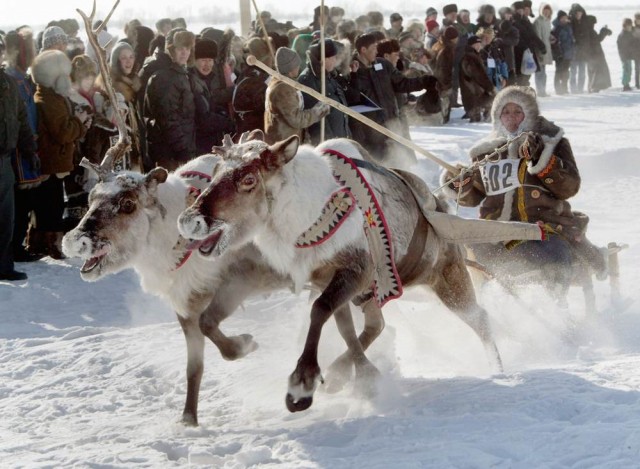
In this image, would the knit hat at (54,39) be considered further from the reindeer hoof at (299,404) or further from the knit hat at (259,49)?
the reindeer hoof at (299,404)

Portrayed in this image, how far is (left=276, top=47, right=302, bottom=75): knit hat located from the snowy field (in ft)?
6.15

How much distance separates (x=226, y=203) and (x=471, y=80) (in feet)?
38.0

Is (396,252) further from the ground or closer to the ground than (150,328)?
further from the ground

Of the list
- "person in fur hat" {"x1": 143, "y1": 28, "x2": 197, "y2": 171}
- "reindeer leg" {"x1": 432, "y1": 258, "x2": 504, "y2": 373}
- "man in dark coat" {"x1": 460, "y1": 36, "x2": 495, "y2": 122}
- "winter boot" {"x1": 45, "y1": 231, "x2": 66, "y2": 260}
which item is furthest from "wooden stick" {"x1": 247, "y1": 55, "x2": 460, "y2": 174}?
"man in dark coat" {"x1": 460, "y1": 36, "x2": 495, "y2": 122}

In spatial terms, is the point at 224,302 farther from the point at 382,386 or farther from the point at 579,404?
the point at 579,404

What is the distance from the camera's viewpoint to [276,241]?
15.3 feet

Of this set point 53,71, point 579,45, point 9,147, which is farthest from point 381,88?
point 579,45

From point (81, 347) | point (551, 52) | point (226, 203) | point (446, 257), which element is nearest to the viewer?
point (226, 203)

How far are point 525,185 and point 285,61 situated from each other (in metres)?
2.57

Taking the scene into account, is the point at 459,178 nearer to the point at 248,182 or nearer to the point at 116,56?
the point at 248,182

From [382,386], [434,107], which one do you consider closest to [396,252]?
[382,386]

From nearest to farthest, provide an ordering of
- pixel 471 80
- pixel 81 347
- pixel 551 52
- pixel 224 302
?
pixel 224 302 → pixel 81 347 → pixel 471 80 → pixel 551 52

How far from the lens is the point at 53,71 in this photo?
870 centimetres

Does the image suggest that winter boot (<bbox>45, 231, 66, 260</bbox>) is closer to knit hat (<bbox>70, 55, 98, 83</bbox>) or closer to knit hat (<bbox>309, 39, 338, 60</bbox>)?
knit hat (<bbox>70, 55, 98, 83</bbox>)
